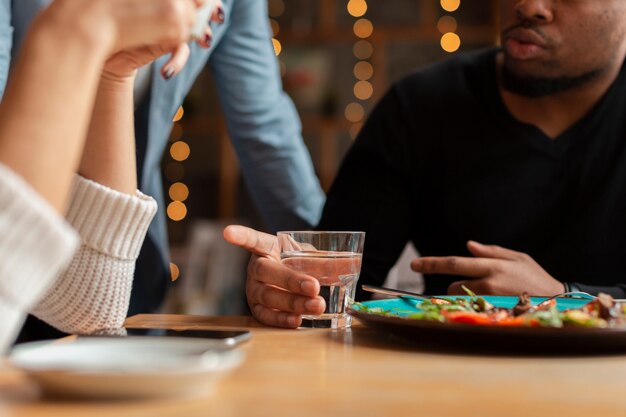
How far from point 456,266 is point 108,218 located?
1.73 ft

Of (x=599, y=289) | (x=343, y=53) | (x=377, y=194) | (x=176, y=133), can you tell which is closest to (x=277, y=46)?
(x=343, y=53)

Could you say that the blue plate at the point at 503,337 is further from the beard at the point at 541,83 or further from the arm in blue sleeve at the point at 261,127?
the arm in blue sleeve at the point at 261,127

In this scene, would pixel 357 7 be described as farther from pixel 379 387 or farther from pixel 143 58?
pixel 379 387

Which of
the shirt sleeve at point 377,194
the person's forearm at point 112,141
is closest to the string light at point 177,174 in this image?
the shirt sleeve at point 377,194

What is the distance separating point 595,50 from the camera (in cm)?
177

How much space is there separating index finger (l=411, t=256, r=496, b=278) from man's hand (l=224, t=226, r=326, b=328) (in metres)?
0.24

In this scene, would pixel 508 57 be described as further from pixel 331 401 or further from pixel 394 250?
pixel 331 401

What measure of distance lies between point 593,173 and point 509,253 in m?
0.42

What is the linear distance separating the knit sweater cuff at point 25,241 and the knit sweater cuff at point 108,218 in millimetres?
387

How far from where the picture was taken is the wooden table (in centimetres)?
66

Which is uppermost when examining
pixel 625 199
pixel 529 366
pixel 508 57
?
pixel 508 57

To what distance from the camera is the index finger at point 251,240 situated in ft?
3.87

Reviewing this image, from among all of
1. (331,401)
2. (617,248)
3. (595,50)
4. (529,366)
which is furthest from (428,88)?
(331,401)

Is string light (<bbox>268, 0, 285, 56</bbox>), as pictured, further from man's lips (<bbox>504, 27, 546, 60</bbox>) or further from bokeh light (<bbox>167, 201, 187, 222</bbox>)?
man's lips (<bbox>504, 27, 546, 60</bbox>)
